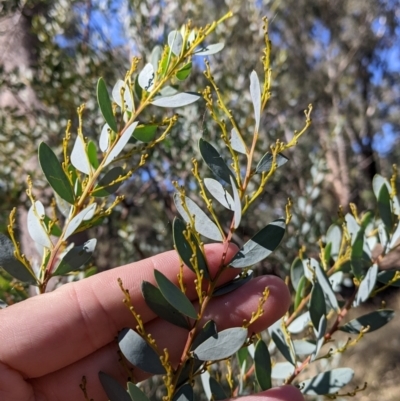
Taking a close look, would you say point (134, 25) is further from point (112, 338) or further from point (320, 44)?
point (320, 44)

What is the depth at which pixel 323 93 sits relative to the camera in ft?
24.2

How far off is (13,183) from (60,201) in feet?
3.18

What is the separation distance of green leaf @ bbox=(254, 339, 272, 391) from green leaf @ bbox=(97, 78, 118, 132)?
406mm

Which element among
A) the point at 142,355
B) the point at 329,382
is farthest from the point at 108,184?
the point at 329,382

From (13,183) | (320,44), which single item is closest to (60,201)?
(13,183)

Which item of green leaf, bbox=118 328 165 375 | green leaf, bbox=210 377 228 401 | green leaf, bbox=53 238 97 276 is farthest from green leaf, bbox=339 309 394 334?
green leaf, bbox=53 238 97 276

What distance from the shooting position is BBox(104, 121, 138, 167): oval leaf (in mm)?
745

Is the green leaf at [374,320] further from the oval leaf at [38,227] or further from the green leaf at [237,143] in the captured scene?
the oval leaf at [38,227]

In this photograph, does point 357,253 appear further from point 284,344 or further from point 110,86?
point 110,86

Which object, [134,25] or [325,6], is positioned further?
[325,6]

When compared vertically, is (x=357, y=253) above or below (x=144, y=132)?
below

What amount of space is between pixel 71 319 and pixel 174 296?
0.29m

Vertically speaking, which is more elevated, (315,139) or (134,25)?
(134,25)

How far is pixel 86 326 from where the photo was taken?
88 cm
